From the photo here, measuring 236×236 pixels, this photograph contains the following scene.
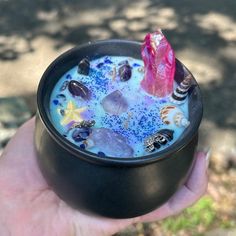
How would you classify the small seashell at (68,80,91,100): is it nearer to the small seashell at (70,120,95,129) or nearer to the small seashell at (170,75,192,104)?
the small seashell at (70,120,95,129)

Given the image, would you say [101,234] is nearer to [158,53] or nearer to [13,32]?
[158,53]

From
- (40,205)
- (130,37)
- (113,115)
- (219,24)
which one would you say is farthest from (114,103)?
(219,24)

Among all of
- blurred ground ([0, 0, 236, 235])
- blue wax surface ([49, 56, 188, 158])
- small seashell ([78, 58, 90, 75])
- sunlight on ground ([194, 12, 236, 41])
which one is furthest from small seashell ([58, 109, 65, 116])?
sunlight on ground ([194, 12, 236, 41])

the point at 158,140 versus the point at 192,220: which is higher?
the point at 158,140

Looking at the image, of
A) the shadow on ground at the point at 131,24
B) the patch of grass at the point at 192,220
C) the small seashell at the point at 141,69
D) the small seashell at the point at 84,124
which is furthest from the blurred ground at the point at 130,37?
the small seashell at the point at 84,124

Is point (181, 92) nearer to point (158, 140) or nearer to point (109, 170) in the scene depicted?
point (158, 140)

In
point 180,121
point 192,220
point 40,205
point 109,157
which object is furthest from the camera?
point 192,220
